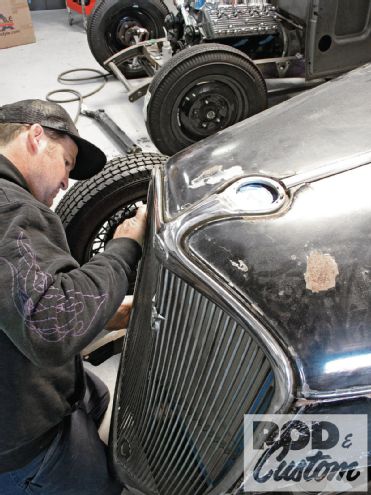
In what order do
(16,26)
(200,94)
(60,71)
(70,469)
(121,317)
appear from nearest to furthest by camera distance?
(70,469), (121,317), (200,94), (60,71), (16,26)

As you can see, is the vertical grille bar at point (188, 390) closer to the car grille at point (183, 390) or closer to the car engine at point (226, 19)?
the car grille at point (183, 390)

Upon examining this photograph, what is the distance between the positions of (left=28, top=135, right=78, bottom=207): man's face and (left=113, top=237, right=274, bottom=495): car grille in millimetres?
336

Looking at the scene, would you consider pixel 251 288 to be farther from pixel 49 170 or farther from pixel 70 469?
pixel 70 469

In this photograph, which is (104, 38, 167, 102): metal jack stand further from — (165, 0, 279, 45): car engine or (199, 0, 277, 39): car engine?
(199, 0, 277, 39): car engine

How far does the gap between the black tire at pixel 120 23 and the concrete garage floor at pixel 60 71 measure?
11.0 inches

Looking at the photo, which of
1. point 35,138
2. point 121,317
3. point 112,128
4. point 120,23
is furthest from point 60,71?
point 35,138

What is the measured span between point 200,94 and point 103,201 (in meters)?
→ 1.60

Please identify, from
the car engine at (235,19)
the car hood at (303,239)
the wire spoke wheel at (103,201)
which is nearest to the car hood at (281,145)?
the car hood at (303,239)

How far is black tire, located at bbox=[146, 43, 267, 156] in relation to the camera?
285 centimetres

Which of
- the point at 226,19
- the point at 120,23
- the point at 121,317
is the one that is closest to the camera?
the point at 121,317

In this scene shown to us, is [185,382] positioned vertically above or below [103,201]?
below

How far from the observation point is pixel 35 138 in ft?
3.80

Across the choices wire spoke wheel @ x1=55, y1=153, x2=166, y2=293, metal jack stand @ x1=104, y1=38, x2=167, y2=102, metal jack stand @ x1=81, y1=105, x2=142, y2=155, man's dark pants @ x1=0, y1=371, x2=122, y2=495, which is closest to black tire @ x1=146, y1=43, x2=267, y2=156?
metal jack stand @ x1=81, y1=105, x2=142, y2=155

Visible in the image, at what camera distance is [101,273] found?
104 cm
